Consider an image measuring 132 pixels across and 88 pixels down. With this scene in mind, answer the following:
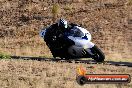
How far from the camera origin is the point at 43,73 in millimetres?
15648

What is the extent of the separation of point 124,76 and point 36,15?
19.4 meters

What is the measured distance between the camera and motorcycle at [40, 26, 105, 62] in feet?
62.6

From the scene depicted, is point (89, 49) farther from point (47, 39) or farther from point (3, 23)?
point (3, 23)

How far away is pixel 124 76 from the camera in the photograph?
570 inches

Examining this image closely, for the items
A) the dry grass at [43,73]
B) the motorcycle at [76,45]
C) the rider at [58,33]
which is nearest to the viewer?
the dry grass at [43,73]

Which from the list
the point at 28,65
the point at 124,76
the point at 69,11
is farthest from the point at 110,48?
the point at 124,76

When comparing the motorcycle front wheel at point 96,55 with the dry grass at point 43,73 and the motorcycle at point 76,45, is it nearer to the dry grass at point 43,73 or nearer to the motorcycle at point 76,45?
the motorcycle at point 76,45

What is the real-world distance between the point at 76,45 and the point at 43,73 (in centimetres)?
383

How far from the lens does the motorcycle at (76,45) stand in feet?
62.6

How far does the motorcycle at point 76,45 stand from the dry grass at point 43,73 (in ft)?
3.73

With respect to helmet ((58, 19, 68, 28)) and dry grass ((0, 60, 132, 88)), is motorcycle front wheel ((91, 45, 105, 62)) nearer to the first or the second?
dry grass ((0, 60, 132, 88))

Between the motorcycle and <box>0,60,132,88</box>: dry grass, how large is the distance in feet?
3.73

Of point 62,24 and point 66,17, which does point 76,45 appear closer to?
point 62,24

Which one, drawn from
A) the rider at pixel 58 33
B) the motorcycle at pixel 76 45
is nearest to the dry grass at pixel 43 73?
the motorcycle at pixel 76 45
